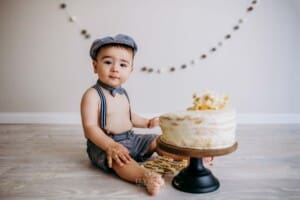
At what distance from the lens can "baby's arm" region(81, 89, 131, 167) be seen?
97 centimetres

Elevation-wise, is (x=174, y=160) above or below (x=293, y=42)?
below

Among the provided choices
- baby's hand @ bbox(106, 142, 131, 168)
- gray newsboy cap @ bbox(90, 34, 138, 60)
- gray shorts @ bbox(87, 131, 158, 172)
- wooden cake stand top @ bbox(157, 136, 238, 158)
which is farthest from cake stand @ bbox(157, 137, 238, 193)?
gray newsboy cap @ bbox(90, 34, 138, 60)

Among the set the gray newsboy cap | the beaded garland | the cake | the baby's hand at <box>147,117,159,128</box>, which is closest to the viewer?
the cake

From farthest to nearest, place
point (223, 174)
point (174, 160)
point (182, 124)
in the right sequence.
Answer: point (174, 160), point (223, 174), point (182, 124)

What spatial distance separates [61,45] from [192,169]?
130 centimetres

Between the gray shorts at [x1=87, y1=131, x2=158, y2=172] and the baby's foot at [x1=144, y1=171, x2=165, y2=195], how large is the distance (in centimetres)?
22

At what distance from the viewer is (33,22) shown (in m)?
1.88

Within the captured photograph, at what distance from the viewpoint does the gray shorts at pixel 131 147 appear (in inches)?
42.7

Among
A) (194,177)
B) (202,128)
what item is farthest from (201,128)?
(194,177)

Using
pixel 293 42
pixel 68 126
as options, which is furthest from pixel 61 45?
pixel 293 42

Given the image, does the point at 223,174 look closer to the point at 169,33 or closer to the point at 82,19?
the point at 169,33

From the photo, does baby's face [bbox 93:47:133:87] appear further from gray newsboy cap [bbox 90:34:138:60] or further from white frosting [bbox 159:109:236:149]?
white frosting [bbox 159:109:236:149]

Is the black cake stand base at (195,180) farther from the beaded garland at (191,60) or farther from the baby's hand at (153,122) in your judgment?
the beaded garland at (191,60)

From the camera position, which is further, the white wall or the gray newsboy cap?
the white wall
